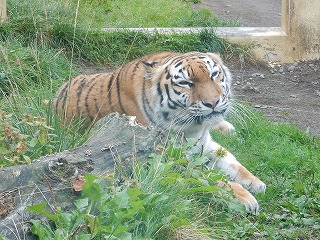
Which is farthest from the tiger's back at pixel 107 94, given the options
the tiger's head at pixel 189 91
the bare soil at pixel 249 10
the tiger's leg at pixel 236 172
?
the bare soil at pixel 249 10

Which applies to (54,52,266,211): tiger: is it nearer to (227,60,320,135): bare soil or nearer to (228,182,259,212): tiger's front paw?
(228,182,259,212): tiger's front paw

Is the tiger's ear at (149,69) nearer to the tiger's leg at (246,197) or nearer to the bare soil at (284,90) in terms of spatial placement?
the tiger's leg at (246,197)

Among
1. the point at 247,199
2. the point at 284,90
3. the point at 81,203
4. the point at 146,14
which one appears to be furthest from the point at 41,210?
the point at 146,14

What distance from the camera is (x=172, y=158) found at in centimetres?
420

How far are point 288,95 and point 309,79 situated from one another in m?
0.76

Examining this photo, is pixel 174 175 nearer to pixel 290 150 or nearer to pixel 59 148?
pixel 59 148

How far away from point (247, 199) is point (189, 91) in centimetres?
107

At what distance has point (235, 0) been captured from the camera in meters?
14.7

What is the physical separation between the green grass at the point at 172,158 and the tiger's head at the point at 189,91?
40cm

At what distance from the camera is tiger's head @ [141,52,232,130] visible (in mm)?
5207

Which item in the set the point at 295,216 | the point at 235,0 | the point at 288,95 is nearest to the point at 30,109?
the point at 295,216

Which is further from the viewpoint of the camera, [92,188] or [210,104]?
[210,104]

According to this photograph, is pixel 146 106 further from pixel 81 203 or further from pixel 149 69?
pixel 81 203

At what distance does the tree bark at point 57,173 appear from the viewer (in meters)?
3.29
